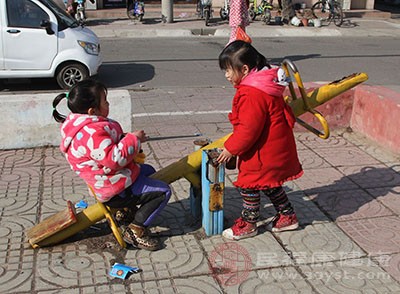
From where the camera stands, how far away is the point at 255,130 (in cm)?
343

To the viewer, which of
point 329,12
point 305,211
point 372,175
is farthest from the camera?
point 329,12

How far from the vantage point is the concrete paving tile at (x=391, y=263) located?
11.3ft

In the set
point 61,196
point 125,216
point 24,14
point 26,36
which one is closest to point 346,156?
point 125,216

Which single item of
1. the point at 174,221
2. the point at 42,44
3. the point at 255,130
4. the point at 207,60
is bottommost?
the point at 207,60

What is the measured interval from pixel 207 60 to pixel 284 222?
8254 millimetres

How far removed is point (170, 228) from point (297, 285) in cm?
110

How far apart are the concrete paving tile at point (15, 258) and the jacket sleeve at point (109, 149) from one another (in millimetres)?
852

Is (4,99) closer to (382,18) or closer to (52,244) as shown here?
(52,244)

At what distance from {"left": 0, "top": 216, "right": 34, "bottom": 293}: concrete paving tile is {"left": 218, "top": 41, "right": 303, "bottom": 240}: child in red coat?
4.48ft

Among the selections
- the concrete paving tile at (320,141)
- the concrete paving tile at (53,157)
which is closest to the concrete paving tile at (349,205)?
the concrete paving tile at (320,141)

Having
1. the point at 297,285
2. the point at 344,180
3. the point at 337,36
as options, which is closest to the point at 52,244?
the point at 297,285

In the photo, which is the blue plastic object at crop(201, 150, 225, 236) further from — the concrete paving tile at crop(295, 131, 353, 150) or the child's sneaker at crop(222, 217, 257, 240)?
the concrete paving tile at crop(295, 131, 353, 150)

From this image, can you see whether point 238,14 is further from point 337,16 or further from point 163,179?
point 337,16

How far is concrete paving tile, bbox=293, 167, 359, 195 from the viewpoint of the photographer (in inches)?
186
